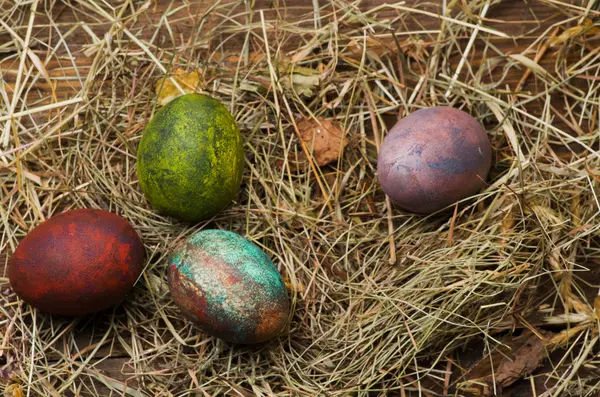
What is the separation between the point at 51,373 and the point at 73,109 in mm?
761

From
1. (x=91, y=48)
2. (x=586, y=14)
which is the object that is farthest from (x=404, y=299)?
(x=91, y=48)

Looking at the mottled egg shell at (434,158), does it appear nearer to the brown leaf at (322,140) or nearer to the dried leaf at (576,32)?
the brown leaf at (322,140)

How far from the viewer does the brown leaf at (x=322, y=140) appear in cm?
218

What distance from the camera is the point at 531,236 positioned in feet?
6.71

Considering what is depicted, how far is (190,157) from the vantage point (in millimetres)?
1937

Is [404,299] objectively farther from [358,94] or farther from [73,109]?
[73,109]

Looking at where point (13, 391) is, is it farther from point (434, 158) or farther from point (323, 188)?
point (434, 158)

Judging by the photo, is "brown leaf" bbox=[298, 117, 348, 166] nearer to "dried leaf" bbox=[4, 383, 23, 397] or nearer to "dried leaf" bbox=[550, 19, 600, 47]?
"dried leaf" bbox=[550, 19, 600, 47]

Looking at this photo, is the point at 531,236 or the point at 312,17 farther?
the point at 312,17

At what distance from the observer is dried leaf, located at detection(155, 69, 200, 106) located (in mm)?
2211

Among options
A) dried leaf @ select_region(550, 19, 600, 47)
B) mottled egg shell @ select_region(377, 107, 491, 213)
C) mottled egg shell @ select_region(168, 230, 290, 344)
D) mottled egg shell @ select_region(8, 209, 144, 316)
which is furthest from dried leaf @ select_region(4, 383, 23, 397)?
dried leaf @ select_region(550, 19, 600, 47)

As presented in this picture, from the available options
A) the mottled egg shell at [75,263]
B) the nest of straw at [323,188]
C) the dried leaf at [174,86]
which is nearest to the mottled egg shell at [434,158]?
the nest of straw at [323,188]

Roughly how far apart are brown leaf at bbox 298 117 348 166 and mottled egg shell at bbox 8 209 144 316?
1.90 ft

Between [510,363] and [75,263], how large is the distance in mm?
1208
